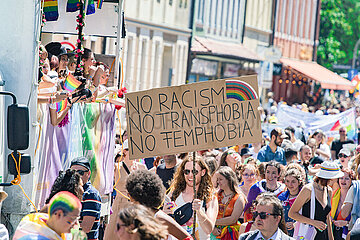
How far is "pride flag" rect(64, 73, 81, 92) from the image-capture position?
367 inches

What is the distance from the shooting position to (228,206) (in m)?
9.02

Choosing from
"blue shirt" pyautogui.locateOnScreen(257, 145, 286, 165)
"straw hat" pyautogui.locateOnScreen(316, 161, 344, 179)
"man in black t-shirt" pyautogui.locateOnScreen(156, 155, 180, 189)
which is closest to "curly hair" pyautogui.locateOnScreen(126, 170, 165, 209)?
"straw hat" pyautogui.locateOnScreen(316, 161, 344, 179)

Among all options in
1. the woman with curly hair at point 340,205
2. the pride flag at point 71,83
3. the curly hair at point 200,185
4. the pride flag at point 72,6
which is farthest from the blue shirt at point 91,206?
the pride flag at point 72,6

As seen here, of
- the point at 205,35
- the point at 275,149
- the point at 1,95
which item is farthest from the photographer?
the point at 205,35

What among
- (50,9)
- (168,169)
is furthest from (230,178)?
(50,9)

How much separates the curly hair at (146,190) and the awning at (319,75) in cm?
3903

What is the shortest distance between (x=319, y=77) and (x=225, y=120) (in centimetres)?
3854

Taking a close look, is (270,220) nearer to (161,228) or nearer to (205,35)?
(161,228)

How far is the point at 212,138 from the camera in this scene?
8.03 meters

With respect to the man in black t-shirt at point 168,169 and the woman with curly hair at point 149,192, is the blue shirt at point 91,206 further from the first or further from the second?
the man in black t-shirt at point 168,169

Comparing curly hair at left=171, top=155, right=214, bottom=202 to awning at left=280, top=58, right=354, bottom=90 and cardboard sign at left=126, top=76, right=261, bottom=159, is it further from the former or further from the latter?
awning at left=280, top=58, right=354, bottom=90

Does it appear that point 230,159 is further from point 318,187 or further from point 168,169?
point 318,187

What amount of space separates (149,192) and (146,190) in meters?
0.03

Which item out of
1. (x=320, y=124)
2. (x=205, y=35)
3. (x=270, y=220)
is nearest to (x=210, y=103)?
(x=270, y=220)
